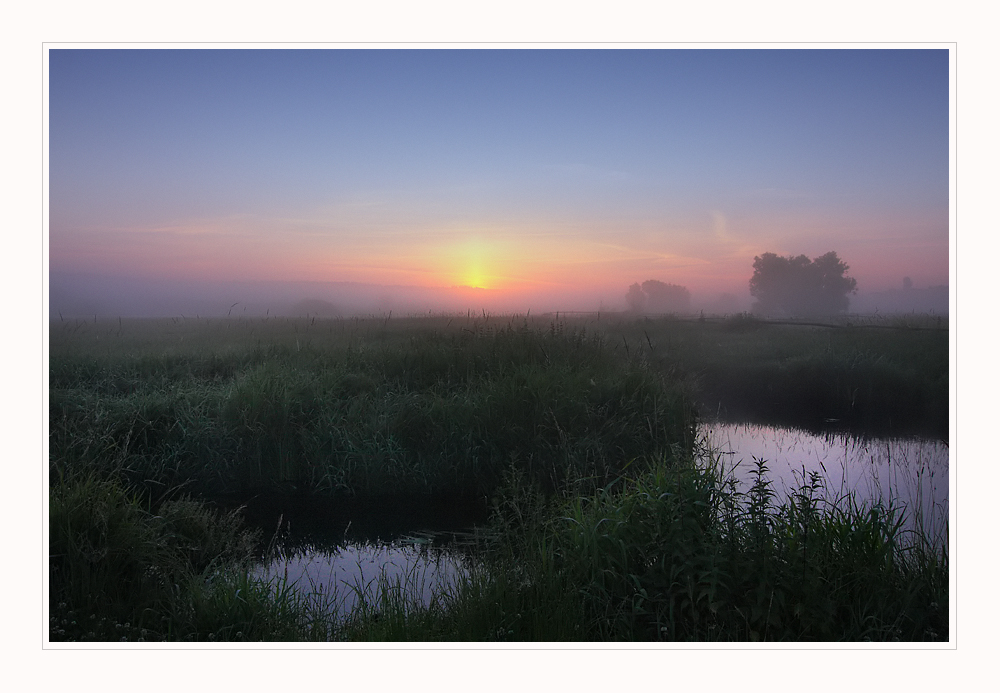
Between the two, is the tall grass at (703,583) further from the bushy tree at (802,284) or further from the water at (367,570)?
the bushy tree at (802,284)

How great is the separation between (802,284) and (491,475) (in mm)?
2276

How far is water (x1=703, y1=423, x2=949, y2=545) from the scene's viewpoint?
3178 millimetres

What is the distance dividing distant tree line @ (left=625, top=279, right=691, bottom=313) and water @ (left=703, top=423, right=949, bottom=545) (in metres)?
0.92

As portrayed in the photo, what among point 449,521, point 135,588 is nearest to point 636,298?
point 449,521

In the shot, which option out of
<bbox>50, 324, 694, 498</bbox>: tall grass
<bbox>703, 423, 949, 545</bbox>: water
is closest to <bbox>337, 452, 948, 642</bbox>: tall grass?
<bbox>703, 423, 949, 545</bbox>: water

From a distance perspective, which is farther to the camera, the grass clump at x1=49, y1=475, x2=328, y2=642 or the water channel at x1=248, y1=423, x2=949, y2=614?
the water channel at x1=248, y1=423, x2=949, y2=614

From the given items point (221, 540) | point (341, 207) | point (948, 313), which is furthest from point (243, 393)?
point (948, 313)

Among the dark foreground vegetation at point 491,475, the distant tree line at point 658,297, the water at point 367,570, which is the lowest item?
the water at point 367,570

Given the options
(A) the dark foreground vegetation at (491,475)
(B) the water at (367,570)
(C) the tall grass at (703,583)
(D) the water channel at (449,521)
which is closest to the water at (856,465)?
(D) the water channel at (449,521)

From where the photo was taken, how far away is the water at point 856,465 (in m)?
3.18

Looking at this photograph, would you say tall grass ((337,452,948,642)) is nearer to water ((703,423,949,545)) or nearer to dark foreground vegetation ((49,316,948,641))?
dark foreground vegetation ((49,316,948,641))

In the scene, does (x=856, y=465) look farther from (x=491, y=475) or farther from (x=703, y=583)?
(x=491, y=475)

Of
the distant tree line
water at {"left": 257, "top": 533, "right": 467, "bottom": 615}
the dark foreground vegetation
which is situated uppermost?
the distant tree line
